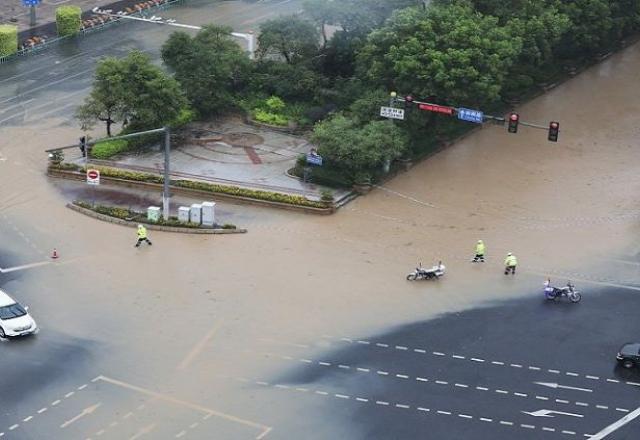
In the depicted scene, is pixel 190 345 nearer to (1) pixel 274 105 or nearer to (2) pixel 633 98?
(1) pixel 274 105

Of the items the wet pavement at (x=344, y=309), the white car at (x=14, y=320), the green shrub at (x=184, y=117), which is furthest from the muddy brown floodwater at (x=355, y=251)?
the green shrub at (x=184, y=117)

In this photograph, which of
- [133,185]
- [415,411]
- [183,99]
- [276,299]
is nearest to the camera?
[415,411]

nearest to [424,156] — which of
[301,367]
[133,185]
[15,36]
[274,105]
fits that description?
[274,105]

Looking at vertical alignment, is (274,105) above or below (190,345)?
above

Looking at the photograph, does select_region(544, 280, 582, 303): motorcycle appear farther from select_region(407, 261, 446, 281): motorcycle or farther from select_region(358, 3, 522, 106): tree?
select_region(358, 3, 522, 106): tree

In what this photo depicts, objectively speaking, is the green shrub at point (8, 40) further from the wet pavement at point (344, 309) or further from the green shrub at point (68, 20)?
the wet pavement at point (344, 309)

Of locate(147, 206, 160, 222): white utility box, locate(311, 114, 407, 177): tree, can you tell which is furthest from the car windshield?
locate(311, 114, 407, 177): tree
